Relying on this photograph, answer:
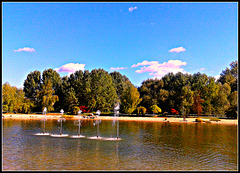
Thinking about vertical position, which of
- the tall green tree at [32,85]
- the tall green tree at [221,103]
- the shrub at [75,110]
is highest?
the tall green tree at [32,85]

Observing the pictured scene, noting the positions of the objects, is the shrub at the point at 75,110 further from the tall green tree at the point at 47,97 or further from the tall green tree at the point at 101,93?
the tall green tree at the point at 47,97

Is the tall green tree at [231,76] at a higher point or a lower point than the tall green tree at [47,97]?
higher

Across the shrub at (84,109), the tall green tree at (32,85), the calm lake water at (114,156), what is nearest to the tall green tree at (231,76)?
the shrub at (84,109)

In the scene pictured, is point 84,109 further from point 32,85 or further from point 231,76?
point 231,76

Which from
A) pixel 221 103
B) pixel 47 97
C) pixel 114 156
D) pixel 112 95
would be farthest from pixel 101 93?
pixel 114 156

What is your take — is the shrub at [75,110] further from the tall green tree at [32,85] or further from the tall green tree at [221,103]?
the tall green tree at [221,103]

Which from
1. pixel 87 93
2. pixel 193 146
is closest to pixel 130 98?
pixel 87 93

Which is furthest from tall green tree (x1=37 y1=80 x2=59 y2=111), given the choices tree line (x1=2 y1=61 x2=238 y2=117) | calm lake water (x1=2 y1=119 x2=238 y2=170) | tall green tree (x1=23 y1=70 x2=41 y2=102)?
calm lake water (x1=2 y1=119 x2=238 y2=170)

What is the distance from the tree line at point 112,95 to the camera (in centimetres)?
7944

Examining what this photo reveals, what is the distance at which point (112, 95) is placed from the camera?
89.9 m

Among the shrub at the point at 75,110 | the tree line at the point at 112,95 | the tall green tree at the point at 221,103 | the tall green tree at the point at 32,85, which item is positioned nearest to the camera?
the tall green tree at the point at 221,103

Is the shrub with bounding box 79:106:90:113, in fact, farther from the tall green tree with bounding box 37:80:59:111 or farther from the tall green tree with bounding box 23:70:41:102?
the tall green tree with bounding box 23:70:41:102

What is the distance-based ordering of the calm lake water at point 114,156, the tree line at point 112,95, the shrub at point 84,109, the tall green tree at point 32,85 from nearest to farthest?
the calm lake water at point 114,156 → the tree line at point 112,95 → the shrub at point 84,109 → the tall green tree at point 32,85

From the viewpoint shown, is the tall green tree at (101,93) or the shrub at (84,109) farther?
the tall green tree at (101,93)
